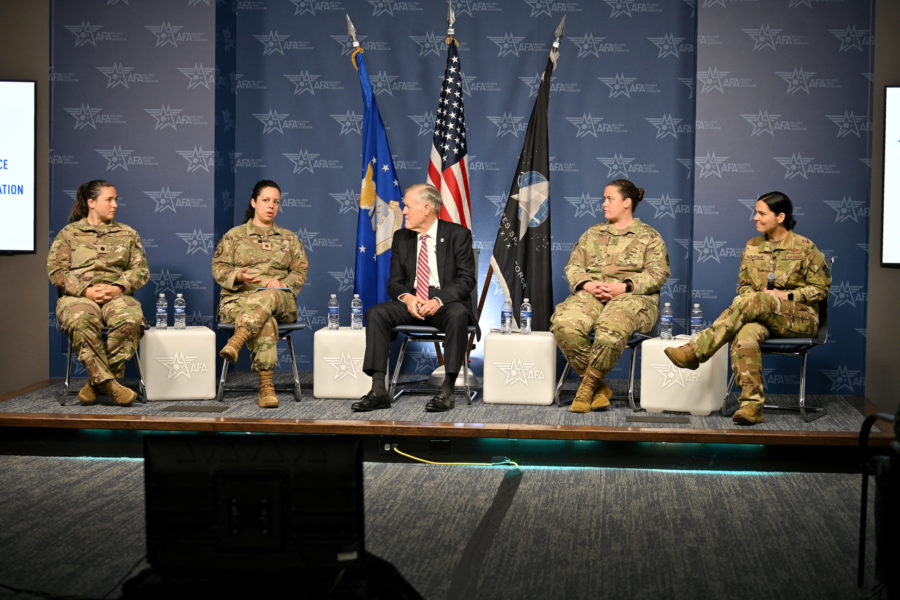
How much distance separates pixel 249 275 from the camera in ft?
18.1

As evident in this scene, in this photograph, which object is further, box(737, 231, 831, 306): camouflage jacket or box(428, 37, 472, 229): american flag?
box(428, 37, 472, 229): american flag

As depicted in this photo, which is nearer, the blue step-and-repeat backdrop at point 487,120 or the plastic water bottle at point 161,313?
the plastic water bottle at point 161,313

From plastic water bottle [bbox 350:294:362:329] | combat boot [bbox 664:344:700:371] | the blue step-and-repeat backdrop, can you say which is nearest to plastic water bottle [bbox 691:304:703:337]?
the blue step-and-repeat backdrop

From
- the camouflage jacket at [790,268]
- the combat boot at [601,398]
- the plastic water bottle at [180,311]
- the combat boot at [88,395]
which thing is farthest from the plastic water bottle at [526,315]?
the combat boot at [88,395]

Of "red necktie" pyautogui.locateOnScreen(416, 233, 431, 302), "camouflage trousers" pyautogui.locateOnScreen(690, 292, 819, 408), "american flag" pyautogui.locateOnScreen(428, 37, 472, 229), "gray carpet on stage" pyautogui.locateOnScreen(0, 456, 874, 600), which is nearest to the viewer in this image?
"gray carpet on stage" pyautogui.locateOnScreen(0, 456, 874, 600)

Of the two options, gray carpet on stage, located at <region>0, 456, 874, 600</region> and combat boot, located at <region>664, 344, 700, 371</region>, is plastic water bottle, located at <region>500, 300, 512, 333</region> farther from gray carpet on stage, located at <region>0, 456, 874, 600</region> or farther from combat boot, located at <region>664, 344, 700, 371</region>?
gray carpet on stage, located at <region>0, 456, 874, 600</region>

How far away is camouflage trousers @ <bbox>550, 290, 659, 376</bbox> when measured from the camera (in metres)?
5.12

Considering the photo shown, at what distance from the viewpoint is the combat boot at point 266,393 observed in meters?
5.20

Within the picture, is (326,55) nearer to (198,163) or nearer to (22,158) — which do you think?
(198,163)

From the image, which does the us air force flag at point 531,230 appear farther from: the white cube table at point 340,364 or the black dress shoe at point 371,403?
the black dress shoe at point 371,403

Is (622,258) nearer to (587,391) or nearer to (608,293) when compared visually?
(608,293)

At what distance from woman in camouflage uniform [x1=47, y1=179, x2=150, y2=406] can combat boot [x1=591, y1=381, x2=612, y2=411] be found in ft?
8.43

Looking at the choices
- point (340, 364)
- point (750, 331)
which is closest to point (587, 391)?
point (750, 331)

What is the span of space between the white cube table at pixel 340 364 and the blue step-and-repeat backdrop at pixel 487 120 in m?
1.26
